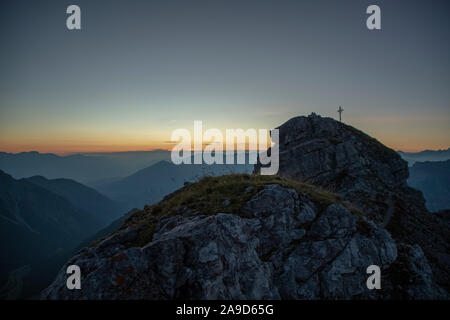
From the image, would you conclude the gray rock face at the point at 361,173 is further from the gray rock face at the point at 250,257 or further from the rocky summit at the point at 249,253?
the gray rock face at the point at 250,257

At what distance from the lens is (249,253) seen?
1037 centimetres

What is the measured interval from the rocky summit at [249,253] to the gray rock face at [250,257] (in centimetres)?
4

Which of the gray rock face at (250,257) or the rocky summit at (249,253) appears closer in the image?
the gray rock face at (250,257)

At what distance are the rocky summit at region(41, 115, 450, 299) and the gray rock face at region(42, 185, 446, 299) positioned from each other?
38mm

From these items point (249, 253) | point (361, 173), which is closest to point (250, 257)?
point (249, 253)

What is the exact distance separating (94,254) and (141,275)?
12.7 ft

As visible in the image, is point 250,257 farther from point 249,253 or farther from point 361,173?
point 361,173

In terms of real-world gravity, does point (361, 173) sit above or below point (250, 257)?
above

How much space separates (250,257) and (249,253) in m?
0.17

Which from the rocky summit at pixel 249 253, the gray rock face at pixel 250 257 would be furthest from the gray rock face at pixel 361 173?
the gray rock face at pixel 250 257

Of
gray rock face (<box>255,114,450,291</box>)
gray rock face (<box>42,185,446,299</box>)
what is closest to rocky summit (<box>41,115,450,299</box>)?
gray rock face (<box>42,185,446,299</box>)

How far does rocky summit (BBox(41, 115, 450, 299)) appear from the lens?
8.61m

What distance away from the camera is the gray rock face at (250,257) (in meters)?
8.50
